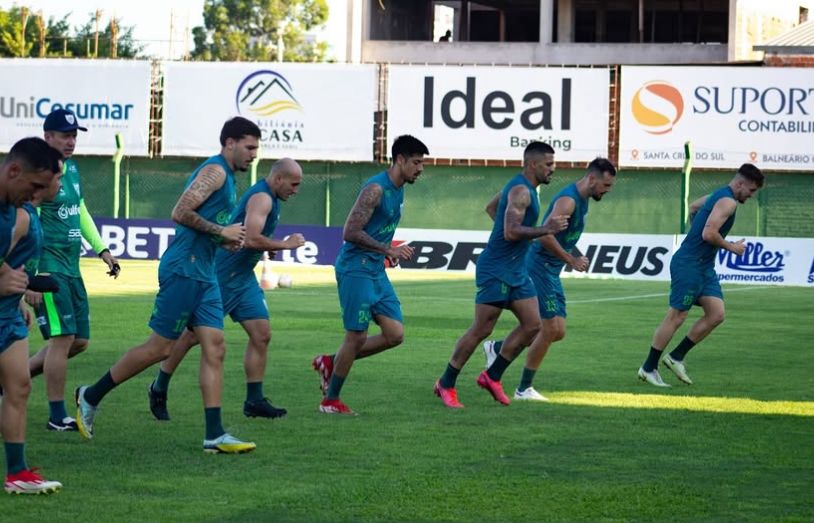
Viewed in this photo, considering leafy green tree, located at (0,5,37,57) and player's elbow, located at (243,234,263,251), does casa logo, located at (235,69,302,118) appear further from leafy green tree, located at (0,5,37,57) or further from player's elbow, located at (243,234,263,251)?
player's elbow, located at (243,234,263,251)

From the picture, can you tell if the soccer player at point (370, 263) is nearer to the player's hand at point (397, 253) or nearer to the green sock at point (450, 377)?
the player's hand at point (397, 253)

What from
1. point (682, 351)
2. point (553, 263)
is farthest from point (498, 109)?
point (553, 263)

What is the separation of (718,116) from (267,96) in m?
12.6

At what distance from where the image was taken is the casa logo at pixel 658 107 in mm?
40688

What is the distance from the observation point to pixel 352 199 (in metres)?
42.7

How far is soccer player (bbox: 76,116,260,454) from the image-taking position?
9906 millimetres

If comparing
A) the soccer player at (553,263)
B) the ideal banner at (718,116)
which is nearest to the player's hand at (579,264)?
the soccer player at (553,263)

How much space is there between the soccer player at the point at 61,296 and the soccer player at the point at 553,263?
13.1ft

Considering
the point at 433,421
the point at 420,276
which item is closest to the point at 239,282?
the point at 433,421

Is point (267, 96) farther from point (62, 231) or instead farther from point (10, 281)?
point (10, 281)

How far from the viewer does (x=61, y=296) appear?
10.9 metres

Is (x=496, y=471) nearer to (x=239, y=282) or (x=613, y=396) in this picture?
(x=239, y=282)

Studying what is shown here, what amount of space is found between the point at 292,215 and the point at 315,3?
66.8 meters

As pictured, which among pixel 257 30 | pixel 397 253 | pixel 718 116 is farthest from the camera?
pixel 257 30
